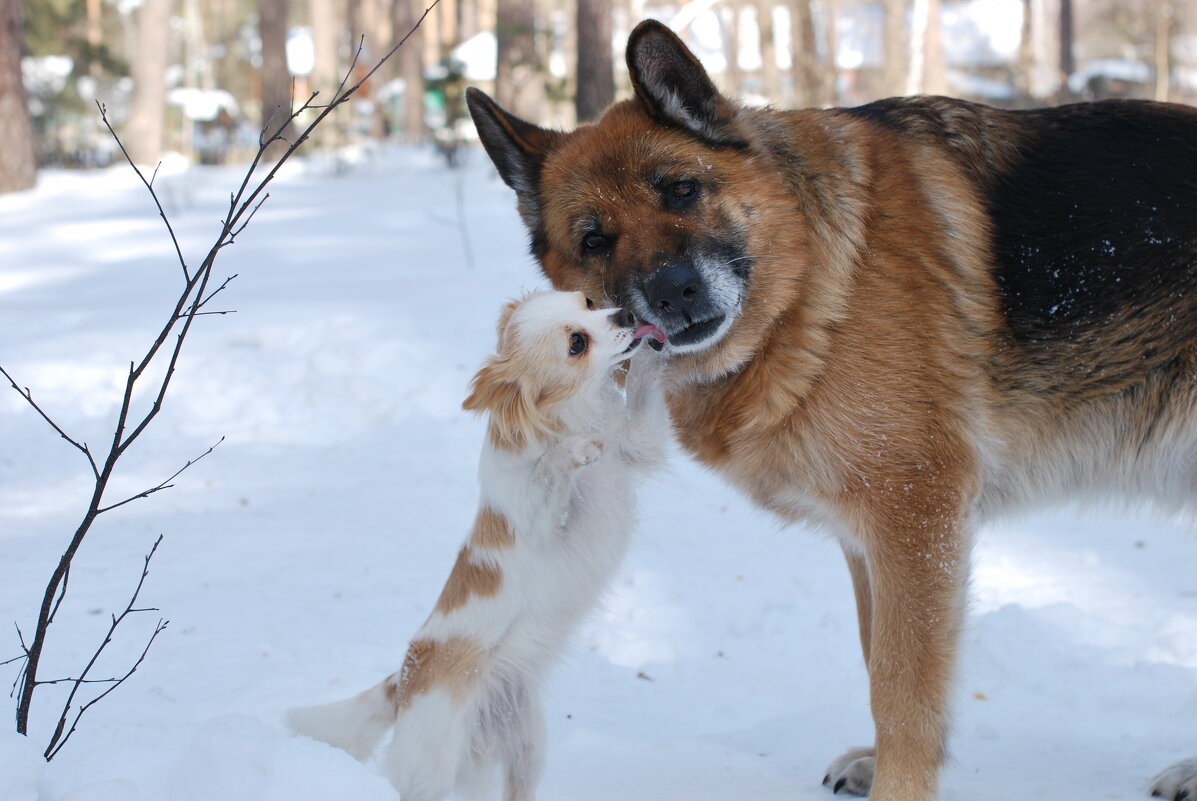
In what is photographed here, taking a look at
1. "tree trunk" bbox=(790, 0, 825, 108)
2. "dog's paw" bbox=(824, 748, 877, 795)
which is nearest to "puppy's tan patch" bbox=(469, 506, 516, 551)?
"dog's paw" bbox=(824, 748, 877, 795)

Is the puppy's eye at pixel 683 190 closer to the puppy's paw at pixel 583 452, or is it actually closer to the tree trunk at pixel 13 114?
the puppy's paw at pixel 583 452

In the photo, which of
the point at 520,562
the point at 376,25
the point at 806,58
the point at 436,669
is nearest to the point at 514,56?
the point at 806,58

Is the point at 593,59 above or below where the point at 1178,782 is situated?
above

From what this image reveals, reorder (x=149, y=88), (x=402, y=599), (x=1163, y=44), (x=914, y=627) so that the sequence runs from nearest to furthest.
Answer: (x=914, y=627), (x=402, y=599), (x=149, y=88), (x=1163, y=44)

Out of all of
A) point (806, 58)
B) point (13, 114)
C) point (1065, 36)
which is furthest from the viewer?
point (1065, 36)

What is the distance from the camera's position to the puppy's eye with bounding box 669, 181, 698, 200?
2992 mm

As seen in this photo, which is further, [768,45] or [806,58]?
[768,45]

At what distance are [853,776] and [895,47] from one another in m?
16.4

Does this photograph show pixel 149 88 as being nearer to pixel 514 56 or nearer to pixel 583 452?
pixel 514 56

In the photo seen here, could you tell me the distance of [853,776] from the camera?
3.17 metres

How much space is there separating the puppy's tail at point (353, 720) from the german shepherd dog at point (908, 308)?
1137 mm

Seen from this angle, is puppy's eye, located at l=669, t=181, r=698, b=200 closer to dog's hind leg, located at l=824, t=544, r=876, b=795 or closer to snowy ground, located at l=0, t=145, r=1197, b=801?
snowy ground, located at l=0, t=145, r=1197, b=801

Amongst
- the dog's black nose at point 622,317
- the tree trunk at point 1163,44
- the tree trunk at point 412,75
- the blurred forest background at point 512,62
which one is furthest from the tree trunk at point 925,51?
the dog's black nose at point 622,317

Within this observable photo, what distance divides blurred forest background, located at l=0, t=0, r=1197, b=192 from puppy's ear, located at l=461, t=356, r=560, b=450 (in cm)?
97
